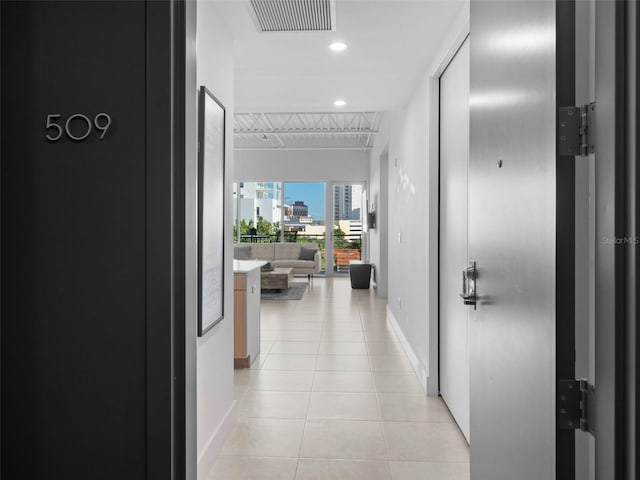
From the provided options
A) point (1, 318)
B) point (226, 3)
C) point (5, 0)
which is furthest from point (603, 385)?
point (226, 3)

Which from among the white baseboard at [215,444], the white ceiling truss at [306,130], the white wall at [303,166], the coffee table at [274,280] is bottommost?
the white baseboard at [215,444]

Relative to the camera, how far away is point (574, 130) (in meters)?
1.06

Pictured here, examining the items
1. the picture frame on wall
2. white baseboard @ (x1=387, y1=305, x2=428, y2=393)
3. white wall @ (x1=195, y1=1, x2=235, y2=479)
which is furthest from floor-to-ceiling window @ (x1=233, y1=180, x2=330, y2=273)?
the picture frame on wall

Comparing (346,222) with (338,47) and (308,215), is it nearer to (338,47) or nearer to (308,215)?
(308,215)

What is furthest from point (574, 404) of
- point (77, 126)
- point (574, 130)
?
point (77, 126)

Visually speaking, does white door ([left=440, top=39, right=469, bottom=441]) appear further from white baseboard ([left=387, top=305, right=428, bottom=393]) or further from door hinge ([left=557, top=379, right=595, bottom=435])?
door hinge ([left=557, top=379, right=595, bottom=435])

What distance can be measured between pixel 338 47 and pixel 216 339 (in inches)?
80.7

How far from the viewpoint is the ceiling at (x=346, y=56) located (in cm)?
271

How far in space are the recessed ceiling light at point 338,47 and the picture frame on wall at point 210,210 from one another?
1006mm

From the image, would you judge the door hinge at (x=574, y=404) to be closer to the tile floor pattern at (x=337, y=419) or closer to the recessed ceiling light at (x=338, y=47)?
the tile floor pattern at (x=337, y=419)

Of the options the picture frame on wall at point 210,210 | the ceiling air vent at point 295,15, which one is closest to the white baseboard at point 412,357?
the picture frame on wall at point 210,210

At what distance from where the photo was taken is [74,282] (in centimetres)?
118

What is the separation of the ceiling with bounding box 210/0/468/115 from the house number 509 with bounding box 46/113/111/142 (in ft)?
5.37

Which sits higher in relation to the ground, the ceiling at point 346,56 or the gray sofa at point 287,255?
the ceiling at point 346,56
